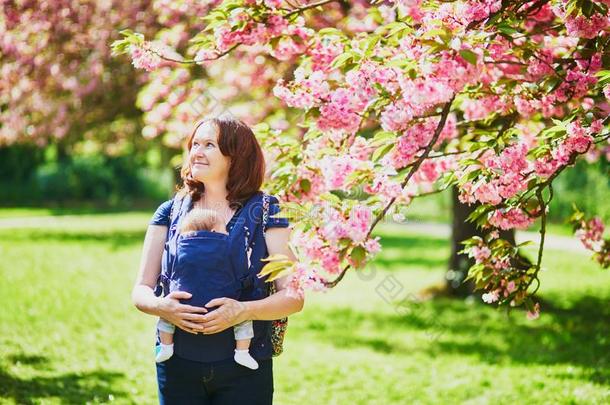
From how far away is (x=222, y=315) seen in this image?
257 centimetres

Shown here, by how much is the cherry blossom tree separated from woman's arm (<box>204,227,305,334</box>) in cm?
8

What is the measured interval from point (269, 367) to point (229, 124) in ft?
3.24

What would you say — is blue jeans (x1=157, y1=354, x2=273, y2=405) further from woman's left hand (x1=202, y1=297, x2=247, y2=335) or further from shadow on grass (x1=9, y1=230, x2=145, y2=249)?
shadow on grass (x1=9, y1=230, x2=145, y2=249)

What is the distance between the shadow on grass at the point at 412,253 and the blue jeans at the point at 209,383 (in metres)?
9.99

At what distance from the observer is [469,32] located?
3.03 m

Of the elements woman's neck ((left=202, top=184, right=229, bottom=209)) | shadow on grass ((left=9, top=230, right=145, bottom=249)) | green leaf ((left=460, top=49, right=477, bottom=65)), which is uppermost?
green leaf ((left=460, top=49, right=477, bottom=65))

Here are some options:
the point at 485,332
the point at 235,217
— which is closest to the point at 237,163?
the point at 235,217

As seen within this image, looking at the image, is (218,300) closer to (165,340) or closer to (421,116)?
(165,340)

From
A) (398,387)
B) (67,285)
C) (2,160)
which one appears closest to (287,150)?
(398,387)

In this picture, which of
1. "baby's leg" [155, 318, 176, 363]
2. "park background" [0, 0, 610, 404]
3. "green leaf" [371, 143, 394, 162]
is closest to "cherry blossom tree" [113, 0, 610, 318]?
"green leaf" [371, 143, 394, 162]

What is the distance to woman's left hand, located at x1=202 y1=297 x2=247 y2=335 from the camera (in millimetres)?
2564

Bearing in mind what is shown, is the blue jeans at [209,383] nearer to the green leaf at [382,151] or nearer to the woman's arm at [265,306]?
the woman's arm at [265,306]

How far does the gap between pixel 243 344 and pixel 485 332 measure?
18.9 feet

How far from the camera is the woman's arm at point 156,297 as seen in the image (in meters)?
2.58
